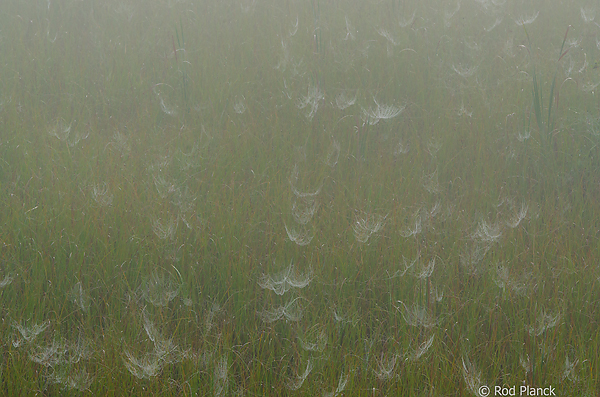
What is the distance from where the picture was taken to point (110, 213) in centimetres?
293

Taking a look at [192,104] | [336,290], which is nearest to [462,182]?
[336,290]

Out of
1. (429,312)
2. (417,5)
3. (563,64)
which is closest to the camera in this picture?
(429,312)

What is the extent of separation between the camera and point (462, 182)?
3.26 m

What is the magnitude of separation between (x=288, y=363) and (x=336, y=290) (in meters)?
0.43

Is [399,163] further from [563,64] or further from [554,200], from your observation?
[563,64]

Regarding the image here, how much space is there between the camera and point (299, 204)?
3.03 meters

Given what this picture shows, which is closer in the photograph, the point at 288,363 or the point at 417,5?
the point at 288,363

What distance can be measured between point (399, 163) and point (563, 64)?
1815 mm

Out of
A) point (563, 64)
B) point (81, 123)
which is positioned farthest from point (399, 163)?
point (81, 123)

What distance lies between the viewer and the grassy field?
2.34m

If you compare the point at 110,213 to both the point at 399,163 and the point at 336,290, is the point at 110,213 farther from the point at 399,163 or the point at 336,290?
the point at 399,163

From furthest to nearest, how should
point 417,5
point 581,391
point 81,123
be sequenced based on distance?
point 417,5 < point 81,123 < point 581,391

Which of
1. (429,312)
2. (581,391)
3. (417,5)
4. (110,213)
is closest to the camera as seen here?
(581,391)

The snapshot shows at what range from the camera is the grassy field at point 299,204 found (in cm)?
234
